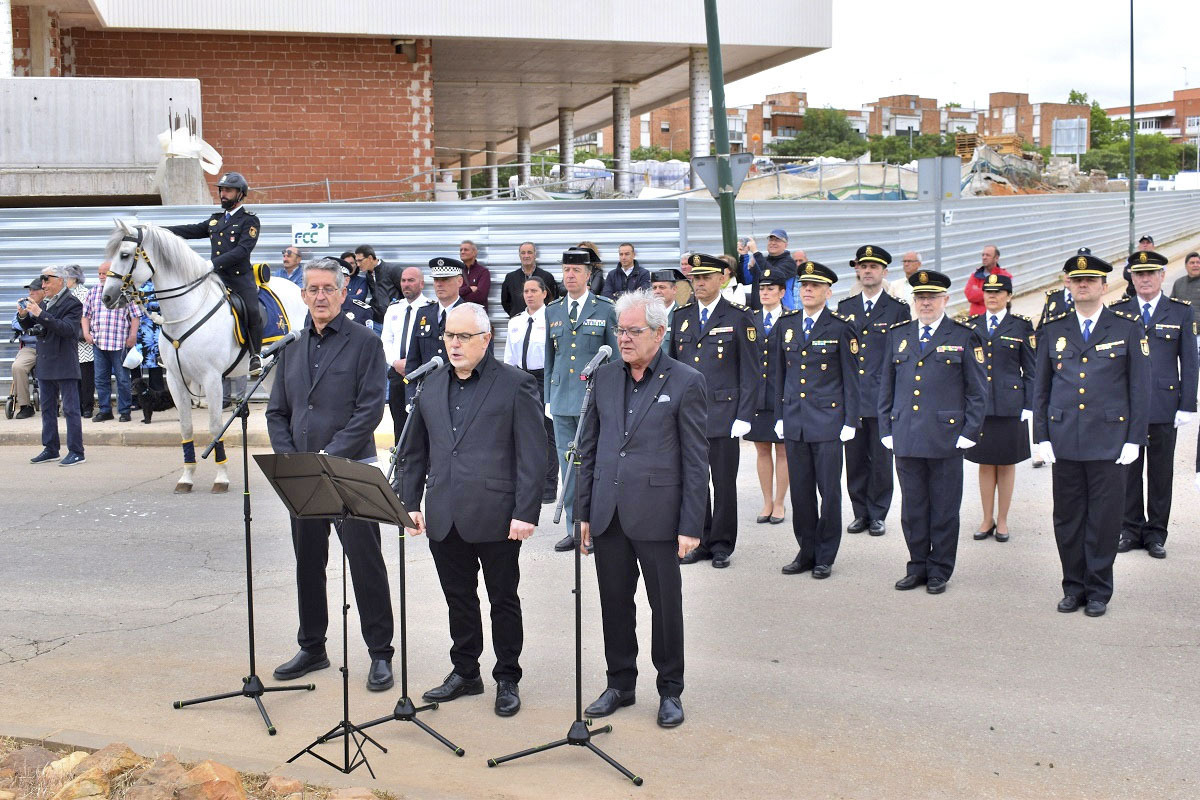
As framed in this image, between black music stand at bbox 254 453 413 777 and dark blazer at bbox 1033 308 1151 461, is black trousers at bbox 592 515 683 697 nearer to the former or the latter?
black music stand at bbox 254 453 413 777

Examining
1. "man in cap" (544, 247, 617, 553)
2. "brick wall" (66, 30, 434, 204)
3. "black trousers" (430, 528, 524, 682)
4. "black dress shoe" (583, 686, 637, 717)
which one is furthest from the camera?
"brick wall" (66, 30, 434, 204)

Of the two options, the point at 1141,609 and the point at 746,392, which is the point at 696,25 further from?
the point at 1141,609

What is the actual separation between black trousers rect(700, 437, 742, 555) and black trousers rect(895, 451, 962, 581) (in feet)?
4.17

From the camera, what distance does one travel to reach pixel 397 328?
12.3 metres

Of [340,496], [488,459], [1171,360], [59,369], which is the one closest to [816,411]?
[1171,360]

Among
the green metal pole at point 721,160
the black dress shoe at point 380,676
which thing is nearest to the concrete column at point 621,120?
the green metal pole at point 721,160

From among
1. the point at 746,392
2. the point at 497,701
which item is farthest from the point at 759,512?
the point at 497,701

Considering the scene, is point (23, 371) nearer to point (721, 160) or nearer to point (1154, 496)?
point (721, 160)

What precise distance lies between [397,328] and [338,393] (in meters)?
5.68

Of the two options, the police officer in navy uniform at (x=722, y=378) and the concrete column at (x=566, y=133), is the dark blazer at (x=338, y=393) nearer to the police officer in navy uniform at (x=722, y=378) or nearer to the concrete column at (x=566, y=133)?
the police officer in navy uniform at (x=722, y=378)

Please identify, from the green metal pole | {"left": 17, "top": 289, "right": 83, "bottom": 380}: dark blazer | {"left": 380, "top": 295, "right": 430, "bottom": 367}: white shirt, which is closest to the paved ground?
{"left": 380, "top": 295, "right": 430, "bottom": 367}: white shirt

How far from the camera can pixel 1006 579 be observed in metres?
8.65

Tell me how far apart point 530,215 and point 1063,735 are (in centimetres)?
1315

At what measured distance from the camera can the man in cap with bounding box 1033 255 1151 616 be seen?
25.5 feet
